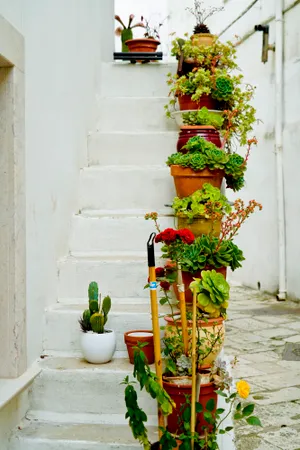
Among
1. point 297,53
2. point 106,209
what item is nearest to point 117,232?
point 106,209

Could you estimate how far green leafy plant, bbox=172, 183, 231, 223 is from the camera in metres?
3.78

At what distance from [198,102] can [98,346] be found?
7.03 feet

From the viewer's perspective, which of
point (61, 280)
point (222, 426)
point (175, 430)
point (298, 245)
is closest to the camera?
point (175, 430)

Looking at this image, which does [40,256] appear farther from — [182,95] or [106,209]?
[182,95]

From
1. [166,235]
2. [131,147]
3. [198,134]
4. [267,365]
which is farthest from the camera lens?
[131,147]

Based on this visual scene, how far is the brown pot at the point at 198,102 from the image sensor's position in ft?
15.5

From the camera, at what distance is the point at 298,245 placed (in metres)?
7.31

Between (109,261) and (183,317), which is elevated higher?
(109,261)

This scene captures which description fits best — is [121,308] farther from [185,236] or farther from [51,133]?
[51,133]

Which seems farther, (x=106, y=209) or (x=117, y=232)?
(x=106, y=209)

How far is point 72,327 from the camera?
11.9ft

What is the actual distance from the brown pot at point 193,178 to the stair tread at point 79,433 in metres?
1.51

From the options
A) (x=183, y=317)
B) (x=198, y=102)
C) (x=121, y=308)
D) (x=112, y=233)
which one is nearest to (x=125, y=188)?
(x=112, y=233)

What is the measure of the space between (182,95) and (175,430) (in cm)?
280
